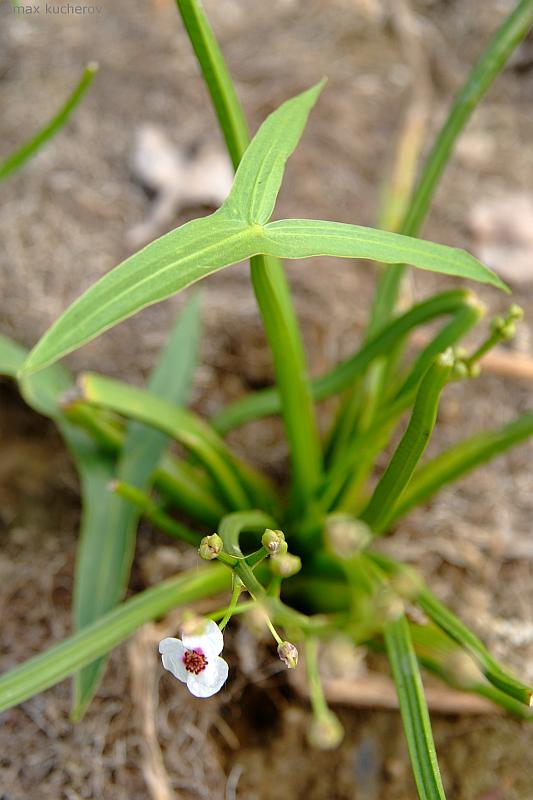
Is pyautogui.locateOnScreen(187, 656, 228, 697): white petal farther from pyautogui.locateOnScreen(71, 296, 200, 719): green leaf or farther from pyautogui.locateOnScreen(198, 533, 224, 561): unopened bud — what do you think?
pyautogui.locateOnScreen(71, 296, 200, 719): green leaf

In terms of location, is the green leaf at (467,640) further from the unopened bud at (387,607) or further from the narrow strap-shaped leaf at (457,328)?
the narrow strap-shaped leaf at (457,328)

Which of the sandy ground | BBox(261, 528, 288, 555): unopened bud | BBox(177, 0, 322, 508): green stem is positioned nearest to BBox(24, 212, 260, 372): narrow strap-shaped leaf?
BBox(177, 0, 322, 508): green stem

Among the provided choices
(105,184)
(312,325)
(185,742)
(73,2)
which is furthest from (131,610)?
(73,2)

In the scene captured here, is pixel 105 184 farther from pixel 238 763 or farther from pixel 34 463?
pixel 238 763

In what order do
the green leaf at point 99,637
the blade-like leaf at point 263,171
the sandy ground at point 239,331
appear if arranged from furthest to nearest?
the sandy ground at point 239,331, the green leaf at point 99,637, the blade-like leaf at point 263,171

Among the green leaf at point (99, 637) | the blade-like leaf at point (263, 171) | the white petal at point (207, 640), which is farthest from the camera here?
the green leaf at point (99, 637)

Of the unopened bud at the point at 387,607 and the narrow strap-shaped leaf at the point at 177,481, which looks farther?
the narrow strap-shaped leaf at the point at 177,481

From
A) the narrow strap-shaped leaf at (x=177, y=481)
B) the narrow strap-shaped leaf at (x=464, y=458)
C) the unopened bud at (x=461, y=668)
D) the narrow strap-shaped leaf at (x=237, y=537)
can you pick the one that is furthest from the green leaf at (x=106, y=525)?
the unopened bud at (x=461, y=668)

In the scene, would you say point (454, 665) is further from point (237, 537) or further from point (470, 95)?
point (470, 95)
